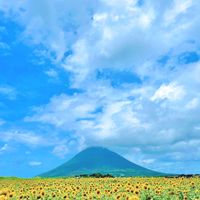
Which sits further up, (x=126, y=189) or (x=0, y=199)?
(x=126, y=189)

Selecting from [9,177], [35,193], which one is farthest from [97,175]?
[35,193]

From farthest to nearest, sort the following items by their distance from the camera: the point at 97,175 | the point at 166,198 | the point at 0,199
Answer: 1. the point at 97,175
2. the point at 166,198
3. the point at 0,199

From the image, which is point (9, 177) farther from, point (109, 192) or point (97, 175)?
point (109, 192)

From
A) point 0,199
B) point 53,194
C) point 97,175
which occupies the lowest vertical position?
point 0,199

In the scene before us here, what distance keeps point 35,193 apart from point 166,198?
332 inches

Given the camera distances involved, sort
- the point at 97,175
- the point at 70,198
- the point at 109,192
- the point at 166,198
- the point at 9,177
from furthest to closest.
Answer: the point at 9,177
the point at 97,175
the point at 109,192
the point at 70,198
the point at 166,198

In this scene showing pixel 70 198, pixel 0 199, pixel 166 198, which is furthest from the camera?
pixel 70 198

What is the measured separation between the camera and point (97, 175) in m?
50.6

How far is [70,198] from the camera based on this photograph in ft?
72.3

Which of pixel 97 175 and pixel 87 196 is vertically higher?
pixel 97 175

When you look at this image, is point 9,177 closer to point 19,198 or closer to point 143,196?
point 19,198

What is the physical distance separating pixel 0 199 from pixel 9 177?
1672 inches

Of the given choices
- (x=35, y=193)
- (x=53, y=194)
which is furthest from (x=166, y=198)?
(x=35, y=193)

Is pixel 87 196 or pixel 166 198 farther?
pixel 87 196
